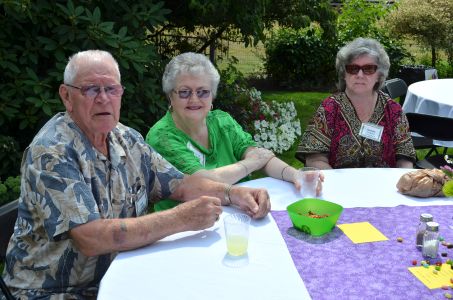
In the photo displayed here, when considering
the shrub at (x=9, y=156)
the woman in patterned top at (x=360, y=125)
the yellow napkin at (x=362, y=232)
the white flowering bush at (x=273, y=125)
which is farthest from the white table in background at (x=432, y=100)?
the shrub at (x=9, y=156)

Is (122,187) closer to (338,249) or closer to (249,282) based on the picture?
(249,282)

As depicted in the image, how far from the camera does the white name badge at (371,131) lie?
2996 millimetres

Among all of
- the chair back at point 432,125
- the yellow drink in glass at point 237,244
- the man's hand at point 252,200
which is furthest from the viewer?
the chair back at point 432,125

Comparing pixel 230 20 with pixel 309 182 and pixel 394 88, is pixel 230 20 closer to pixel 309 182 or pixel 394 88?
pixel 394 88

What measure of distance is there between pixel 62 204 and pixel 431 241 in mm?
1304

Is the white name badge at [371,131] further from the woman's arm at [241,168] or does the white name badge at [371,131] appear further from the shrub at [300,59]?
the shrub at [300,59]

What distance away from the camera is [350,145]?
3.09 m

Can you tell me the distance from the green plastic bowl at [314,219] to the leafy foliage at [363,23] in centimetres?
900

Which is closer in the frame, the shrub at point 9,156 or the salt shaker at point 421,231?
the salt shaker at point 421,231

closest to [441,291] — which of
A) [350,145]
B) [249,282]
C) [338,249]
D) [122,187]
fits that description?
[338,249]

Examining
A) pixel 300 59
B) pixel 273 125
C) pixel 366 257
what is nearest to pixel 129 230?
pixel 366 257

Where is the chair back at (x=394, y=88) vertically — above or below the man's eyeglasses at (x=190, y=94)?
below

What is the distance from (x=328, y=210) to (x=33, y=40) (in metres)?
Answer: 2.79

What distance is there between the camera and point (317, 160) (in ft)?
10.1
